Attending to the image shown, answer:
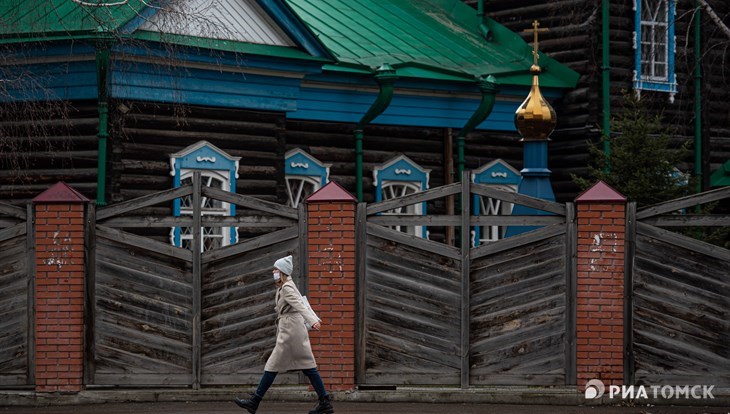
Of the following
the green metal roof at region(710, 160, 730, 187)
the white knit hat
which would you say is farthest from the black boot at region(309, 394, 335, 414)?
the green metal roof at region(710, 160, 730, 187)

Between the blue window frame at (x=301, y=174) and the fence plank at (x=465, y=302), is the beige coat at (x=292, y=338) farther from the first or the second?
the blue window frame at (x=301, y=174)

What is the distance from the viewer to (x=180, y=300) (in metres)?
13.6

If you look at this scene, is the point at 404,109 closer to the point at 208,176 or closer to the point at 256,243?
the point at 208,176

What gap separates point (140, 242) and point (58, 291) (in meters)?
0.91

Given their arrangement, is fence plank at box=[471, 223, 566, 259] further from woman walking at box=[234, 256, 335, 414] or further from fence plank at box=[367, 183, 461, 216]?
woman walking at box=[234, 256, 335, 414]

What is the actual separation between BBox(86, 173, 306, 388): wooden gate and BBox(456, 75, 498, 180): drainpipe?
8.86 m

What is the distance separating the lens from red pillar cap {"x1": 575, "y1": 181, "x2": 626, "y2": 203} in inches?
530

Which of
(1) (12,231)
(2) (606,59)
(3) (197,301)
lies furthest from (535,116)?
(1) (12,231)

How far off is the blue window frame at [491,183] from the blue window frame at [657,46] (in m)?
2.78

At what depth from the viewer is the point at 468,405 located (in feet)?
43.7

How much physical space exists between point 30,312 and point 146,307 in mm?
1112

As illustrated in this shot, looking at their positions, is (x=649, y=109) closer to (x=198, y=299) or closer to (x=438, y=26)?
(x=438, y=26)

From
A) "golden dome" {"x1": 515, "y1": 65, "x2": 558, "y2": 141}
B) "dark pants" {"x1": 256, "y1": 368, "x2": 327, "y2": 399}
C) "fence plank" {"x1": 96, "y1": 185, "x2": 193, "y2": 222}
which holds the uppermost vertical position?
"golden dome" {"x1": 515, "y1": 65, "x2": 558, "y2": 141}

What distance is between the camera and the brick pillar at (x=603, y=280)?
13484 mm
